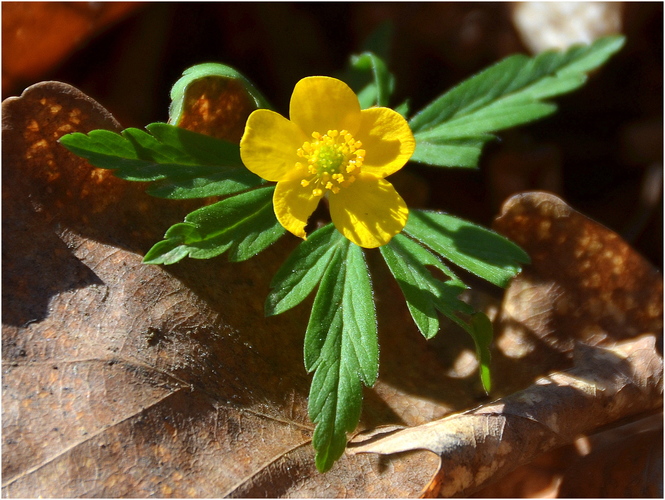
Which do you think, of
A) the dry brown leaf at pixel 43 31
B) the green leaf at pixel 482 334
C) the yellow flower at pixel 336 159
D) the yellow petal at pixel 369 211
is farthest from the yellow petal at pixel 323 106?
the dry brown leaf at pixel 43 31

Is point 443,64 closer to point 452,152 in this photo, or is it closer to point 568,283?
point 452,152

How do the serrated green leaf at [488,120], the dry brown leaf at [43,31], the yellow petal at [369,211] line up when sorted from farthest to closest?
the dry brown leaf at [43,31]
the serrated green leaf at [488,120]
the yellow petal at [369,211]

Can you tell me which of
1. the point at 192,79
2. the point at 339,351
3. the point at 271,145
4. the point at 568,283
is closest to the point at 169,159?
the point at 192,79

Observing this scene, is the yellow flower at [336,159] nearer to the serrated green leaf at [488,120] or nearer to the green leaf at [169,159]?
the green leaf at [169,159]

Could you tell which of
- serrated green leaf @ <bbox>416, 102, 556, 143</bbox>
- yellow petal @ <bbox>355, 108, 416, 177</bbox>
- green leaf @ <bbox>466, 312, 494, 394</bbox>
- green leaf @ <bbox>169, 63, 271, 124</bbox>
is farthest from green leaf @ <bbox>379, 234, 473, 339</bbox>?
green leaf @ <bbox>169, 63, 271, 124</bbox>

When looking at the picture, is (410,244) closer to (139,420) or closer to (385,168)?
(385,168)

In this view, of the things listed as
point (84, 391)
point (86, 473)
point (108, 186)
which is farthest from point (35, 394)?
point (108, 186)
